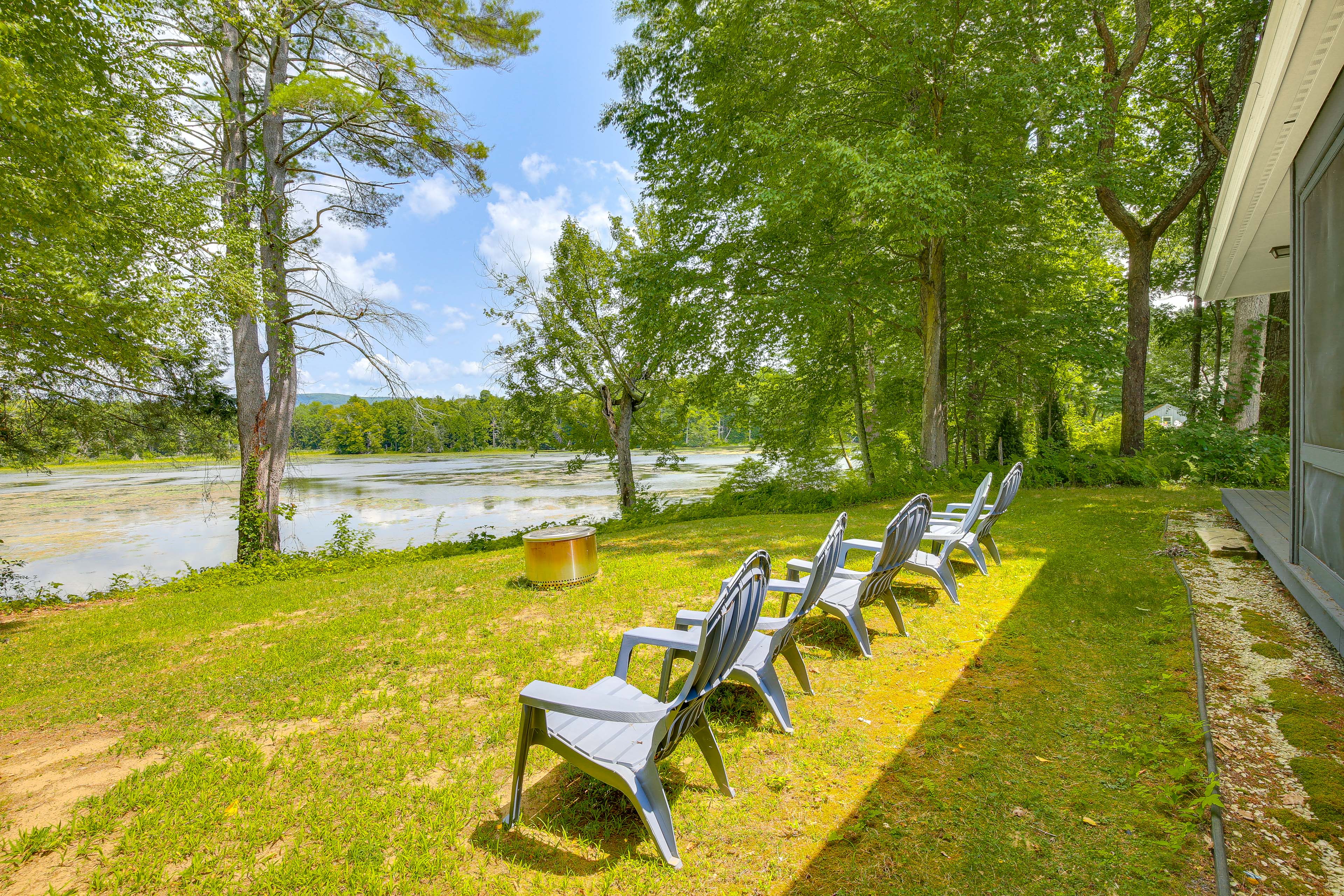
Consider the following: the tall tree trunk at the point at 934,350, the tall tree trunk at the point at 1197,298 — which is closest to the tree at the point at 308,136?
the tall tree trunk at the point at 934,350

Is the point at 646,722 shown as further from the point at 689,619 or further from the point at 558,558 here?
the point at 558,558

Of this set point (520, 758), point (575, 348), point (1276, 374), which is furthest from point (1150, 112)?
point (520, 758)

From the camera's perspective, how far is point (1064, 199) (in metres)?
12.6

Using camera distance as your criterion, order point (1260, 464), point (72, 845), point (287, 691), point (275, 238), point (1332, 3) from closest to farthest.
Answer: point (72, 845), point (1332, 3), point (287, 691), point (1260, 464), point (275, 238)

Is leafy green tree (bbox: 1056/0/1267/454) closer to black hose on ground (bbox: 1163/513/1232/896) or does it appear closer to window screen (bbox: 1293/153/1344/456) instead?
window screen (bbox: 1293/153/1344/456)

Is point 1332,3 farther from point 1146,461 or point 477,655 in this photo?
point 1146,461

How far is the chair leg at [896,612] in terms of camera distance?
4.39 meters

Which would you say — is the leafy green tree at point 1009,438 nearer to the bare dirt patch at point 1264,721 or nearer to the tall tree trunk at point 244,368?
the bare dirt patch at point 1264,721

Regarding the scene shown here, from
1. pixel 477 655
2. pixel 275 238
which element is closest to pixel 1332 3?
pixel 477 655

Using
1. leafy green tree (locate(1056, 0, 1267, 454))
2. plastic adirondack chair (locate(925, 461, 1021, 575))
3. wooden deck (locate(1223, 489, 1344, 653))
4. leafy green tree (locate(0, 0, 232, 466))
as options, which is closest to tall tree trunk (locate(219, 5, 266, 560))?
leafy green tree (locate(0, 0, 232, 466))

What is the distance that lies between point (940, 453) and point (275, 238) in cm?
1444

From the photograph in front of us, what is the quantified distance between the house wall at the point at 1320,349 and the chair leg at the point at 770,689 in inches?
136

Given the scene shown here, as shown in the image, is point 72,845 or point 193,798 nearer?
point 72,845

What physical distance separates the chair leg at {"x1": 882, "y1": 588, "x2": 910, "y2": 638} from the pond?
392 inches
